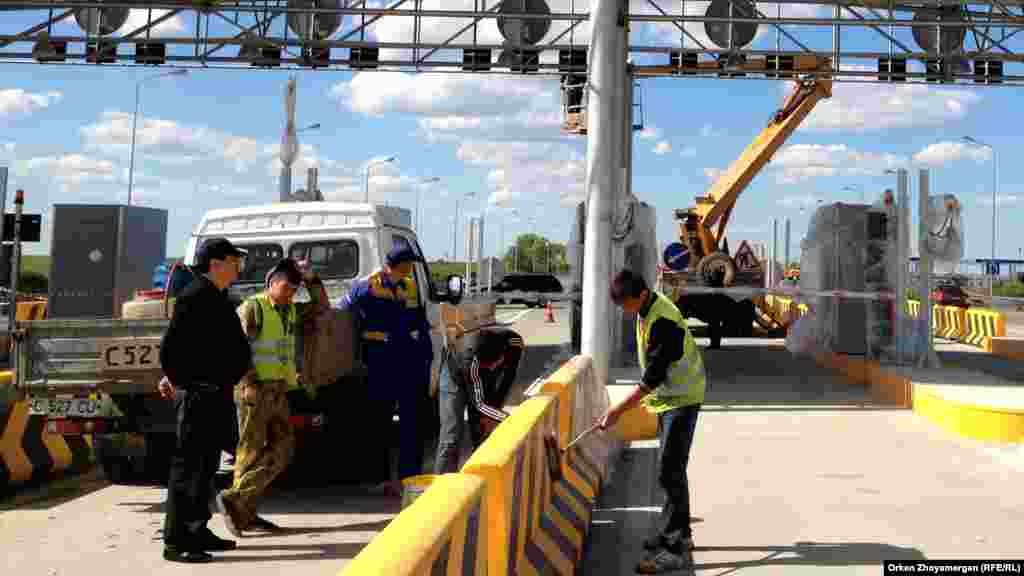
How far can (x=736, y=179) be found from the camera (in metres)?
25.1

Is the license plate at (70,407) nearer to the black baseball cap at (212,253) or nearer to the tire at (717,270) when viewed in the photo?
the black baseball cap at (212,253)

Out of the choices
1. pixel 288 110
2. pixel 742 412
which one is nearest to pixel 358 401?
pixel 742 412

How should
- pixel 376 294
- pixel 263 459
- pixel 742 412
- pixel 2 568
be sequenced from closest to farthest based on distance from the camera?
1. pixel 2 568
2. pixel 263 459
3. pixel 376 294
4. pixel 742 412

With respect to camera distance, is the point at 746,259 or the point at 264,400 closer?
the point at 264,400

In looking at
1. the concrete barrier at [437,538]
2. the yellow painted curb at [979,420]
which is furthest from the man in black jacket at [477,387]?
Answer: the yellow painted curb at [979,420]

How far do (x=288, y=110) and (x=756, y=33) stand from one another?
9.77 meters

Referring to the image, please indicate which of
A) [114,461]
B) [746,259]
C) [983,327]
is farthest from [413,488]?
[983,327]

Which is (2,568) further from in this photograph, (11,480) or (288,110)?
(288,110)

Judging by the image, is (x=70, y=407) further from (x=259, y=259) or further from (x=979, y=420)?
(x=979, y=420)

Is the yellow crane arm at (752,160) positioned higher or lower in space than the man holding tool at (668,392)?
higher

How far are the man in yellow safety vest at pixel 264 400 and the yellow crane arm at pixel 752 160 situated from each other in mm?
19115

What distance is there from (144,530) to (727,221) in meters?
21.3

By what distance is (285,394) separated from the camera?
21.7 feet

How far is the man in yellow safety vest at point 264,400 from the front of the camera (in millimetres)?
6242
